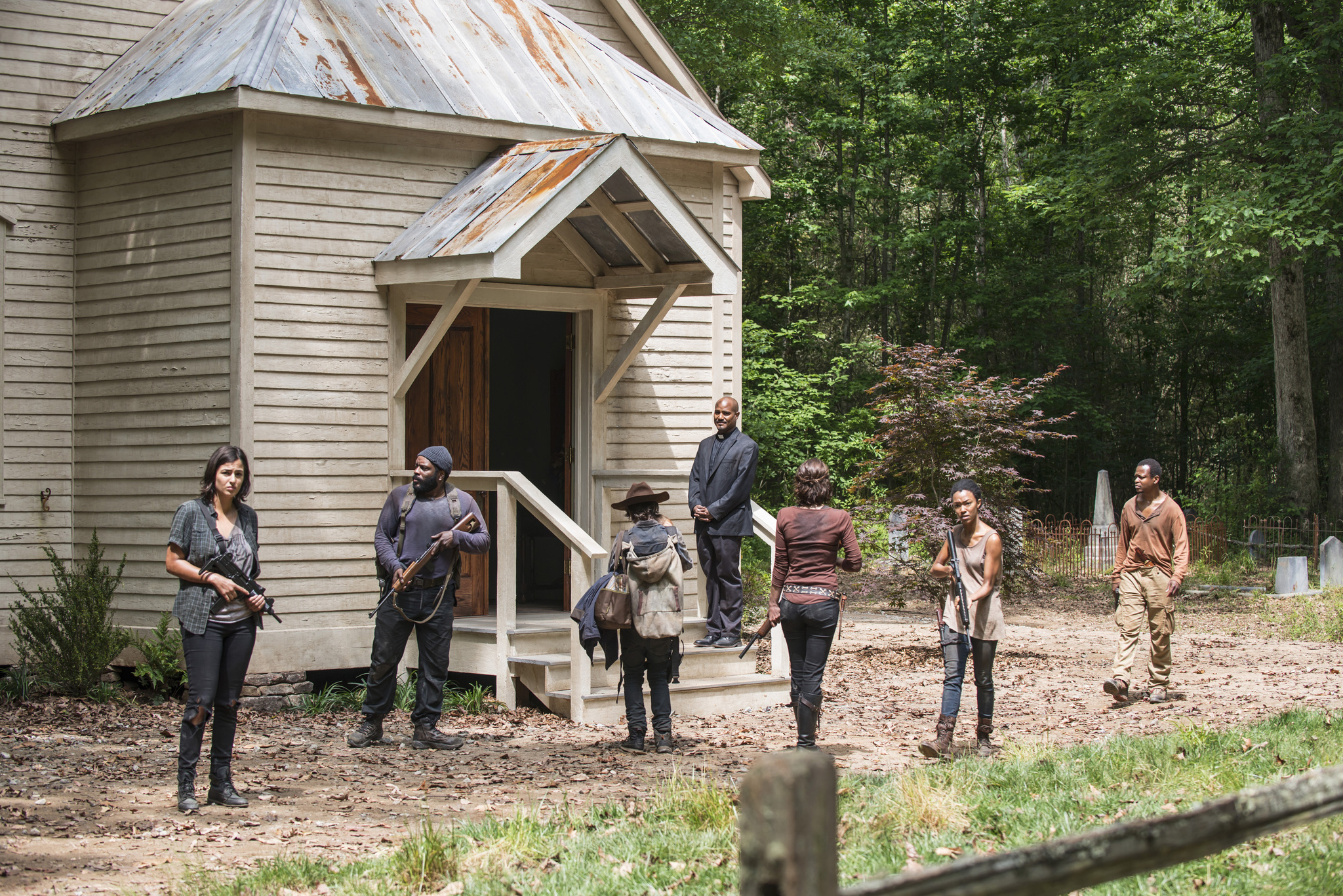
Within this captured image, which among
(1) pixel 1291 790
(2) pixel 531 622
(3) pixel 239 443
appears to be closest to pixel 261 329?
(3) pixel 239 443

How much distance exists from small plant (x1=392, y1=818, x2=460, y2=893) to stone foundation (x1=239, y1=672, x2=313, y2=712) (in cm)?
467

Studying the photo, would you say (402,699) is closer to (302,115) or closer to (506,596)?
(506,596)

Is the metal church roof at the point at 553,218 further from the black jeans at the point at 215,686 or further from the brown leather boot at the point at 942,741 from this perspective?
the brown leather boot at the point at 942,741

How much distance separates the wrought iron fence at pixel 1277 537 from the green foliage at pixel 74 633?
17.9 metres

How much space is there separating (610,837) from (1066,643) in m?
9.51

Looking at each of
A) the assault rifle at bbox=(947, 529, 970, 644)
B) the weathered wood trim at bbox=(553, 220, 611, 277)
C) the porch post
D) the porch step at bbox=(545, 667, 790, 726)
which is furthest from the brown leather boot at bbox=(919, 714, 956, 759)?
the weathered wood trim at bbox=(553, 220, 611, 277)

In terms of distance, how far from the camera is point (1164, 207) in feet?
78.7

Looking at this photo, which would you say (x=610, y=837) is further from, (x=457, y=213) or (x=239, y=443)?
(x=457, y=213)

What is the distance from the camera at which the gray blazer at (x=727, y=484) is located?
10.2 metres

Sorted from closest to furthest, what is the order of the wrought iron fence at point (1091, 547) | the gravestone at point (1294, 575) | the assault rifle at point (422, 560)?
the assault rifle at point (422, 560) → the gravestone at point (1294, 575) → the wrought iron fence at point (1091, 547)

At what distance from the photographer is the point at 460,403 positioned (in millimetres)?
11398

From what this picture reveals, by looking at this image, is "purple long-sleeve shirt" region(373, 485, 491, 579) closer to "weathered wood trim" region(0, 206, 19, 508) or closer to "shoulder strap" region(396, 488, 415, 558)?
"shoulder strap" region(396, 488, 415, 558)

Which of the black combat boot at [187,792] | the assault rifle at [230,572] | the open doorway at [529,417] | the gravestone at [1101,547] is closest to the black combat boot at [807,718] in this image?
the assault rifle at [230,572]

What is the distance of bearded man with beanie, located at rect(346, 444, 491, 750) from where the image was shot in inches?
328
